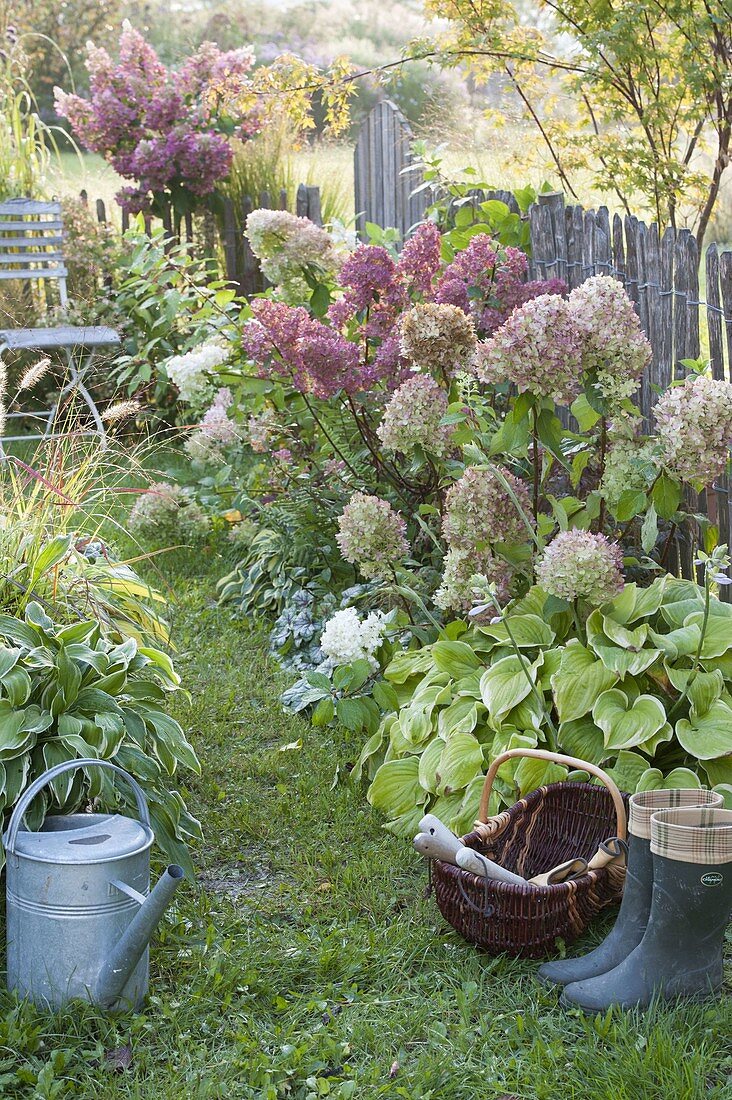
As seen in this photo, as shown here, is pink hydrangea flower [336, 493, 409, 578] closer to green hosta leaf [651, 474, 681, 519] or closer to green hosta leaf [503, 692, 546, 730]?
green hosta leaf [503, 692, 546, 730]

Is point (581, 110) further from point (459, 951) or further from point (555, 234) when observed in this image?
point (459, 951)

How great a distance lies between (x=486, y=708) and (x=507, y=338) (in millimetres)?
935

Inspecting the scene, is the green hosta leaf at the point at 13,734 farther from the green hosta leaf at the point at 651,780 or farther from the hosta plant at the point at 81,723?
the green hosta leaf at the point at 651,780

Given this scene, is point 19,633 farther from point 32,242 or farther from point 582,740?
point 32,242

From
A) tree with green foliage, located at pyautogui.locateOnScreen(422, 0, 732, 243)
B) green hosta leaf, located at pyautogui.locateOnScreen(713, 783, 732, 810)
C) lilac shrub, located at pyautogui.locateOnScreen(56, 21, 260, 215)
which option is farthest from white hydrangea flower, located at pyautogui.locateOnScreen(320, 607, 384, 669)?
lilac shrub, located at pyautogui.locateOnScreen(56, 21, 260, 215)

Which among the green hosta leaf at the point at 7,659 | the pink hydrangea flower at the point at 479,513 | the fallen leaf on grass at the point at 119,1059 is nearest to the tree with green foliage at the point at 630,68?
the pink hydrangea flower at the point at 479,513

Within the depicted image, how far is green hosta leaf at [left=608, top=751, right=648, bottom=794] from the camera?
253 cm

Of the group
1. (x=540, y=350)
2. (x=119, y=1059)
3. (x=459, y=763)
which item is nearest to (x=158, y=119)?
(x=540, y=350)

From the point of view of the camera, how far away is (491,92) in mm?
19516

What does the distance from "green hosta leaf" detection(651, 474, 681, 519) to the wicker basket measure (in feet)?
2.39

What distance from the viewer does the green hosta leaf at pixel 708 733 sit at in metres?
2.45

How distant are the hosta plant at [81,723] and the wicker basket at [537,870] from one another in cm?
68

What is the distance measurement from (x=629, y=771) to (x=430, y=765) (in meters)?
0.51

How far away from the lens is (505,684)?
2.72m
